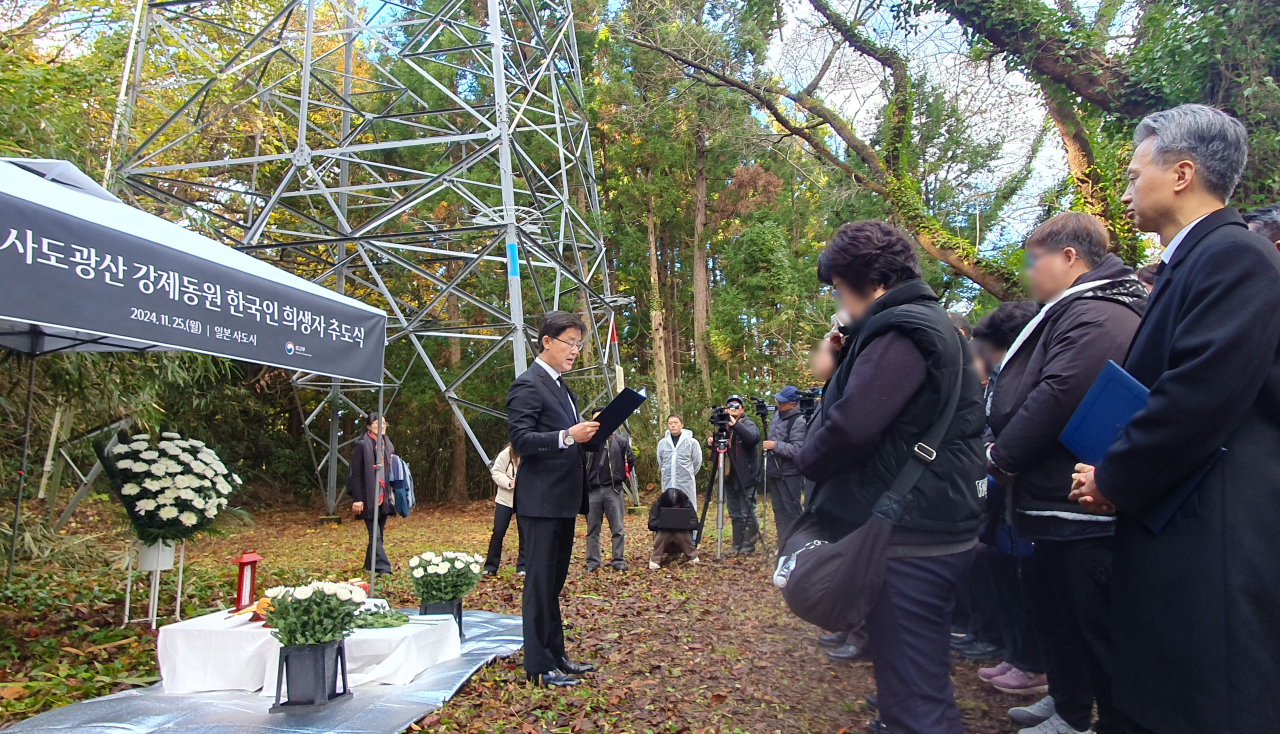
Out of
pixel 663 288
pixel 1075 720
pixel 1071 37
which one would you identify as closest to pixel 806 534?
pixel 1075 720

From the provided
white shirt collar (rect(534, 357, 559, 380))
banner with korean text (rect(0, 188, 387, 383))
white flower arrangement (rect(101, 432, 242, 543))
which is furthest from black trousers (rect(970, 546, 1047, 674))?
white flower arrangement (rect(101, 432, 242, 543))

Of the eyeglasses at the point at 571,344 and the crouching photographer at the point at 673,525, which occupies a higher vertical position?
the eyeglasses at the point at 571,344

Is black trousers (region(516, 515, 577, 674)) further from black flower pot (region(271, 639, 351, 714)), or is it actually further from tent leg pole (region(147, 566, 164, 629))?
tent leg pole (region(147, 566, 164, 629))

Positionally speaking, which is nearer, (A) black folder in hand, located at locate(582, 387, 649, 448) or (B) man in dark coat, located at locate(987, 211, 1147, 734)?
(B) man in dark coat, located at locate(987, 211, 1147, 734)

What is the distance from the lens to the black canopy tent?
10.1 ft

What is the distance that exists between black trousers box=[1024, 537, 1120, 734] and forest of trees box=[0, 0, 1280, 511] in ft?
22.2

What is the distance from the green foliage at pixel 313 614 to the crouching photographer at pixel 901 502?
7.89ft

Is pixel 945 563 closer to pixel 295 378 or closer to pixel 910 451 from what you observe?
pixel 910 451

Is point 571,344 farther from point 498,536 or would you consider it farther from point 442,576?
point 498,536

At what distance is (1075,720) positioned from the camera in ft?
9.41

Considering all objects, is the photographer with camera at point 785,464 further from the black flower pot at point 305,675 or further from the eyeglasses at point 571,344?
the black flower pot at point 305,675

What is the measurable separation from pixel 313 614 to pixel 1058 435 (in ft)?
10.6

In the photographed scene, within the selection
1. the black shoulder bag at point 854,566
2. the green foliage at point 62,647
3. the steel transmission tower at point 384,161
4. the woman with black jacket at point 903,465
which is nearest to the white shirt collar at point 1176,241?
the woman with black jacket at point 903,465

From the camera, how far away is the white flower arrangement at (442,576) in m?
5.09
